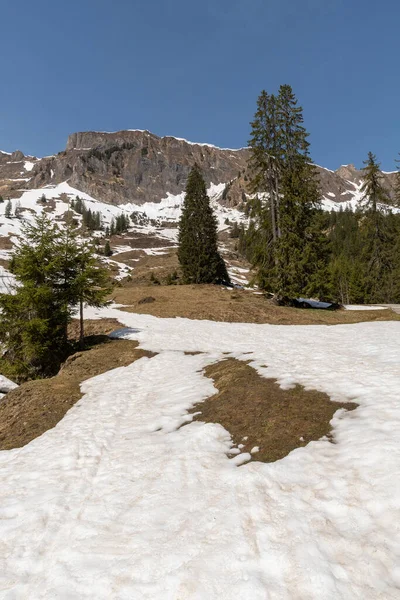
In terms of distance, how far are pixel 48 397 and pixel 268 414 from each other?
7.72 metres

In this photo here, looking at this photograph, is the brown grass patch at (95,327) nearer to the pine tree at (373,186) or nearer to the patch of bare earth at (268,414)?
the patch of bare earth at (268,414)

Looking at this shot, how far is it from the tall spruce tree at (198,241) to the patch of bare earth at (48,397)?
31157 mm

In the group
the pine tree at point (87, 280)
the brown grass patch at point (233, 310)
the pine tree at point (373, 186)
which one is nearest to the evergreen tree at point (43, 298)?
the pine tree at point (87, 280)

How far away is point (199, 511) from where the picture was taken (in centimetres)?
452

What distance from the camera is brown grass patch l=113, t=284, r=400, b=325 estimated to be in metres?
24.7

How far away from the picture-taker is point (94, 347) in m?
18.3

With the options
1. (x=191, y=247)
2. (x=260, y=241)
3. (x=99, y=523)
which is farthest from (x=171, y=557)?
(x=191, y=247)

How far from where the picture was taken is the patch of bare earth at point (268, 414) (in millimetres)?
6121

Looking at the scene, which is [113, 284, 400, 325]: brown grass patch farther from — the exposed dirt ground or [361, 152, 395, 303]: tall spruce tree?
[361, 152, 395, 303]: tall spruce tree

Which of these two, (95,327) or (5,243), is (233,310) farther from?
(5,243)

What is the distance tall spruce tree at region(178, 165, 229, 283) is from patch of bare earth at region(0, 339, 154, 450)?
31.2m

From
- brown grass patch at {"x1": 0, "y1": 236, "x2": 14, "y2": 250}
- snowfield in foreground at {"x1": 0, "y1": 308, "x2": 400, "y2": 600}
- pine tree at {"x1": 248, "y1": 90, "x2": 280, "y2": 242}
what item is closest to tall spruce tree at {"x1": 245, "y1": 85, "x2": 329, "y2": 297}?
pine tree at {"x1": 248, "y1": 90, "x2": 280, "y2": 242}

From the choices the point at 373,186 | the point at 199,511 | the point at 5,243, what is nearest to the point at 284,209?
the point at 373,186

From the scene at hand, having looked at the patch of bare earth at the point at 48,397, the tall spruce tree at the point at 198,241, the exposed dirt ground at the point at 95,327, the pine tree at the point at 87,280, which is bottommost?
the patch of bare earth at the point at 48,397
